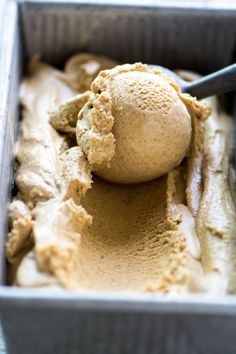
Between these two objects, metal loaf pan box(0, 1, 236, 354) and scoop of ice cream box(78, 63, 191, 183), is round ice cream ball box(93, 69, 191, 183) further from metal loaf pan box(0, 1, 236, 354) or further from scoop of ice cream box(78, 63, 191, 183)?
metal loaf pan box(0, 1, 236, 354)

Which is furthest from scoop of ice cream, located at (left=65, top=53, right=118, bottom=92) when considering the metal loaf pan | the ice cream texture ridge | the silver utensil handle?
the silver utensil handle

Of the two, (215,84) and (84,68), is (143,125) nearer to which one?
(215,84)

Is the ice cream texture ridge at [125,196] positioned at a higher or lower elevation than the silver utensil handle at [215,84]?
lower

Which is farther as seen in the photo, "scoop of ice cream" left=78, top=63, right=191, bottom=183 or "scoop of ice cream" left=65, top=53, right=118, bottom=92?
"scoop of ice cream" left=65, top=53, right=118, bottom=92

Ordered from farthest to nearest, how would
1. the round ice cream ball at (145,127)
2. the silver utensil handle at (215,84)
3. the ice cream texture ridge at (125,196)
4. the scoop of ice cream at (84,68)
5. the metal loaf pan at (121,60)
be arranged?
1. the scoop of ice cream at (84,68)
2. the silver utensil handle at (215,84)
3. the round ice cream ball at (145,127)
4. the ice cream texture ridge at (125,196)
5. the metal loaf pan at (121,60)

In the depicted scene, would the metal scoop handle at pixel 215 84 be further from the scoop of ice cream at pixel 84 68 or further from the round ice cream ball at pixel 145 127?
the scoop of ice cream at pixel 84 68

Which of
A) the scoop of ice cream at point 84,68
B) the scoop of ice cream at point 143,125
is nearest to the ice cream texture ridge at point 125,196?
the scoop of ice cream at point 143,125

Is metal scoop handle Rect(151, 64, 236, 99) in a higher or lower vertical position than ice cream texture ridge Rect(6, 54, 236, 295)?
higher

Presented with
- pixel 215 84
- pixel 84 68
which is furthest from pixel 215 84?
pixel 84 68
